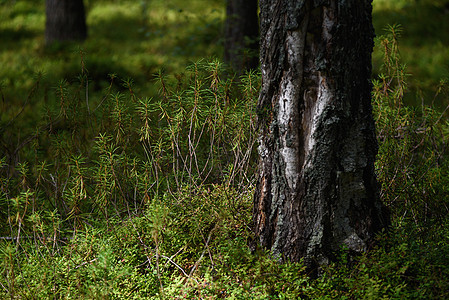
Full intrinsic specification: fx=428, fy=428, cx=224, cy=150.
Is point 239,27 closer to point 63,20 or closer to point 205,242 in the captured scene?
point 205,242

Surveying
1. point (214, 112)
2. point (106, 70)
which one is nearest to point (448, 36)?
point (106, 70)

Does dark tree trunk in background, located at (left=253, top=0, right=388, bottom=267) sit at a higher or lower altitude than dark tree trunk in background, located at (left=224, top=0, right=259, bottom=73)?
lower

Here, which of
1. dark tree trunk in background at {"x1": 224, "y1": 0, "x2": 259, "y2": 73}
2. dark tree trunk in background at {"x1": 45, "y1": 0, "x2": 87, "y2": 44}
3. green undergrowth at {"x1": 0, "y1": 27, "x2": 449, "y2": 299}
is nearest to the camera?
green undergrowth at {"x1": 0, "y1": 27, "x2": 449, "y2": 299}

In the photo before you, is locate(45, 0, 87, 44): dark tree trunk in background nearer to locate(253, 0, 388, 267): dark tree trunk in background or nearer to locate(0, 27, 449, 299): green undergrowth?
→ locate(0, 27, 449, 299): green undergrowth

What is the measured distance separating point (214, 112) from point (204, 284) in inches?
48.0

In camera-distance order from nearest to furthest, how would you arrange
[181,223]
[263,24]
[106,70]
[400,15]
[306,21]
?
1. [306,21]
2. [263,24]
3. [181,223]
4. [106,70]
5. [400,15]

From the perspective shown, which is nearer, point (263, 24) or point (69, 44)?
point (263, 24)

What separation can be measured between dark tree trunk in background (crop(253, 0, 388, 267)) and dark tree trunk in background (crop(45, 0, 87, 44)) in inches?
296

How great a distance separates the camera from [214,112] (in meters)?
3.06

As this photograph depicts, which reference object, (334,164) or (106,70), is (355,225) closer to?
(334,164)

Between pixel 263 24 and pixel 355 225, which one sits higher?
pixel 263 24

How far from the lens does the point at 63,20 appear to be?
29.2 ft

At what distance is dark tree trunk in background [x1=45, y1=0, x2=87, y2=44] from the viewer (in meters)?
8.84

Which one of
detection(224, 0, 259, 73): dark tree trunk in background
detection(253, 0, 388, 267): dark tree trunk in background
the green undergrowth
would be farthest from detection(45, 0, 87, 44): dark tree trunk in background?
detection(253, 0, 388, 267): dark tree trunk in background
